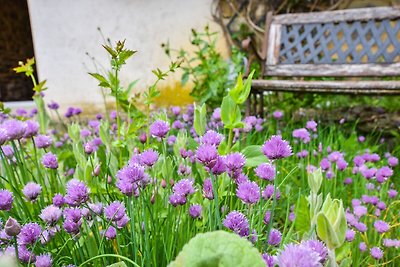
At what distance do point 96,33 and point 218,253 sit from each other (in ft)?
14.2

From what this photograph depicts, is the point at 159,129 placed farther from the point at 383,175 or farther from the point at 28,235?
the point at 383,175

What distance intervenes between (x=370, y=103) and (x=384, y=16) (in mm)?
1351

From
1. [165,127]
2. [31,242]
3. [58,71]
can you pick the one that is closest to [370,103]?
[58,71]

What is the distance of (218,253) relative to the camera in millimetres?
486

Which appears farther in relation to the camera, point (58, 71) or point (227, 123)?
point (58, 71)

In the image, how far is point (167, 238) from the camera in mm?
908

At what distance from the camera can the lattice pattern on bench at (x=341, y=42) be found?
116 inches

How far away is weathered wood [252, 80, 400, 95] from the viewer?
255 cm

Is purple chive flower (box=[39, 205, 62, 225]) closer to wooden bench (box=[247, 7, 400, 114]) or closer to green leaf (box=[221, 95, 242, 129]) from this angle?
green leaf (box=[221, 95, 242, 129])

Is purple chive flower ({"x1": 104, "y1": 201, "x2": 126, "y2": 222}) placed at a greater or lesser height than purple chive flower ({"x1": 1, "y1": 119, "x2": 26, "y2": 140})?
lesser

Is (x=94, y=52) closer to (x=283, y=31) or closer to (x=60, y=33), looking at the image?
(x=60, y=33)

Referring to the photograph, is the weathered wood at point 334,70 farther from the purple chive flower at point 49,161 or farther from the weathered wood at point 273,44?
the purple chive flower at point 49,161

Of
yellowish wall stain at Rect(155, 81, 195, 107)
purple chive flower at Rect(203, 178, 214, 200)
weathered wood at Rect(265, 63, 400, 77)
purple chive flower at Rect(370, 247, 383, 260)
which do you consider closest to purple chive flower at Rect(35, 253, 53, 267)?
purple chive flower at Rect(203, 178, 214, 200)

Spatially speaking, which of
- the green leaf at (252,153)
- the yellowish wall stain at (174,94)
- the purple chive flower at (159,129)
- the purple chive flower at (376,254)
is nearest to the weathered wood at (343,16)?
the yellowish wall stain at (174,94)
